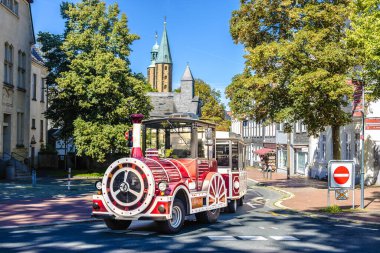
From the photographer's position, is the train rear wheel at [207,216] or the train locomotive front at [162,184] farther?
the train rear wheel at [207,216]

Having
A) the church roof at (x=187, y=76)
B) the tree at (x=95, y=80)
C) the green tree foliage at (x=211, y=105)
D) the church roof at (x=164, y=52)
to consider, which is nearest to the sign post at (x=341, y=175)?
the tree at (x=95, y=80)

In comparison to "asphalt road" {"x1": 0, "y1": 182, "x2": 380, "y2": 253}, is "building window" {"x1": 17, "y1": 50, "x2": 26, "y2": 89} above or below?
above

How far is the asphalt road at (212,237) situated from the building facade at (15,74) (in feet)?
72.7

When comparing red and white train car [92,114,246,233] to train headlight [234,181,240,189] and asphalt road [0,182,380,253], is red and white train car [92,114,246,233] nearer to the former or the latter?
asphalt road [0,182,380,253]

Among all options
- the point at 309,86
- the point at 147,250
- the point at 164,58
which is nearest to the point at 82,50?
the point at 309,86

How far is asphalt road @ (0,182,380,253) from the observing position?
10219mm

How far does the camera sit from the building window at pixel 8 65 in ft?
113

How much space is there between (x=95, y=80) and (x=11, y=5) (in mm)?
7578

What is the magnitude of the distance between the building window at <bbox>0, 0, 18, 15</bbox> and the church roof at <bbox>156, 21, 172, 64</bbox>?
4131 inches

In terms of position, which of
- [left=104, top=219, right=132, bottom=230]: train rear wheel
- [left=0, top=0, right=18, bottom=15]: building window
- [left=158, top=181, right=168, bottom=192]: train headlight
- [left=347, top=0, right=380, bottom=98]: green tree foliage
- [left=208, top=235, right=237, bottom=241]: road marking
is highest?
[left=0, top=0, right=18, bottom=15]: building window

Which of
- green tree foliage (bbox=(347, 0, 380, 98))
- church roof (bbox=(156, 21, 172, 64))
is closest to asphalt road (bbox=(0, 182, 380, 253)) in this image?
green tree foliage (bbox=(347, 0, 380, 98))

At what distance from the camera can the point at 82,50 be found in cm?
3797

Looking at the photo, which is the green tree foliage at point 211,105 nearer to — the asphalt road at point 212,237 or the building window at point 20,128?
the building window at point 20,128

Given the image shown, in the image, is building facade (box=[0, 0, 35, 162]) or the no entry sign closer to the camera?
the no entry sign
